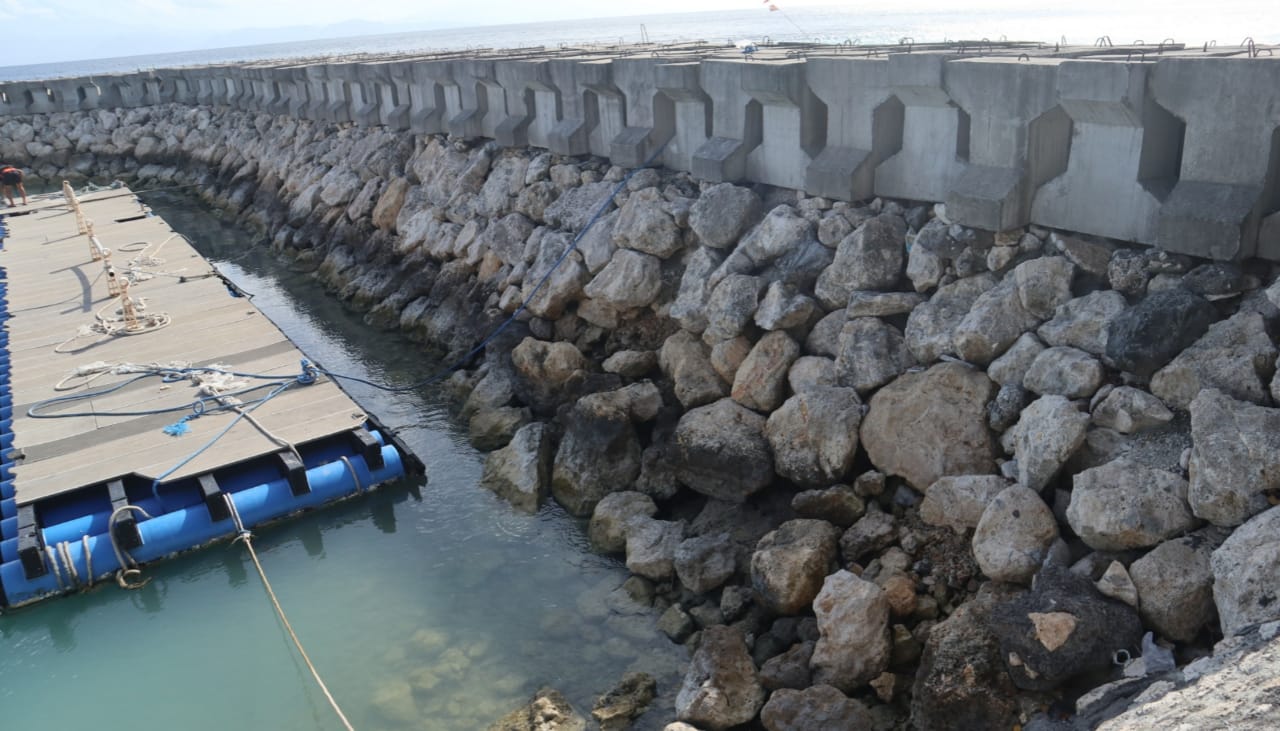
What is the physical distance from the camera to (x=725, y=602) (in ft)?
23.1

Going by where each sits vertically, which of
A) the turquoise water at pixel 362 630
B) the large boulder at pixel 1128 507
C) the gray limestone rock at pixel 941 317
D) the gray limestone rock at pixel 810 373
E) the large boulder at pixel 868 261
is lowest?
the turquoise water at pixel 362 630

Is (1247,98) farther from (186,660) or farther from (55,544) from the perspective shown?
(55,544)

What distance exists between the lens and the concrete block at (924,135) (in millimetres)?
7730

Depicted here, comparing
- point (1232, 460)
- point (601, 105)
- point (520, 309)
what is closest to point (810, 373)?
point (1232, 460)

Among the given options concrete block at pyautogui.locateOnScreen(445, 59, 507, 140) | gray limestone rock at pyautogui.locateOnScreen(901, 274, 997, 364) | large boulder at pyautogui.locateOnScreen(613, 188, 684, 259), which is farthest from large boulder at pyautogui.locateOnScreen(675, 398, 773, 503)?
concrete block at pyautogui.locateOnScreen(445, 59, 507, 140)

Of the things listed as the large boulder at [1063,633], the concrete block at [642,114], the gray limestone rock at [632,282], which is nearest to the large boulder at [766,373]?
the gray limestone rock at [632,282]

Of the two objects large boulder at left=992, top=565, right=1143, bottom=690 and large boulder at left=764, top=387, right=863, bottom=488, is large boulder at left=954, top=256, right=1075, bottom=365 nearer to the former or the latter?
large boulder at left=764, top=387, right=863, bottom=488

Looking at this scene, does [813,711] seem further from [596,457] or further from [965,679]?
[596,457]

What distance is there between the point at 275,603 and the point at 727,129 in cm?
616

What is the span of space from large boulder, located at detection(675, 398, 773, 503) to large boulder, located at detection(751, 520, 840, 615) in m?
0.87

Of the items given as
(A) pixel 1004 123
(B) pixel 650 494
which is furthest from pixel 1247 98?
(B) pixel 650 494

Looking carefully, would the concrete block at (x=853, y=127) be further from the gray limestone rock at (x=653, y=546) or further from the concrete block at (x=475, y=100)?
the concrete block at (x=475, y=100)

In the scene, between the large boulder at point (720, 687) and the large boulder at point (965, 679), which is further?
the large boulder at point (720, 687)

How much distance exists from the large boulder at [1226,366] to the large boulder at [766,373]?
9.83 ft
